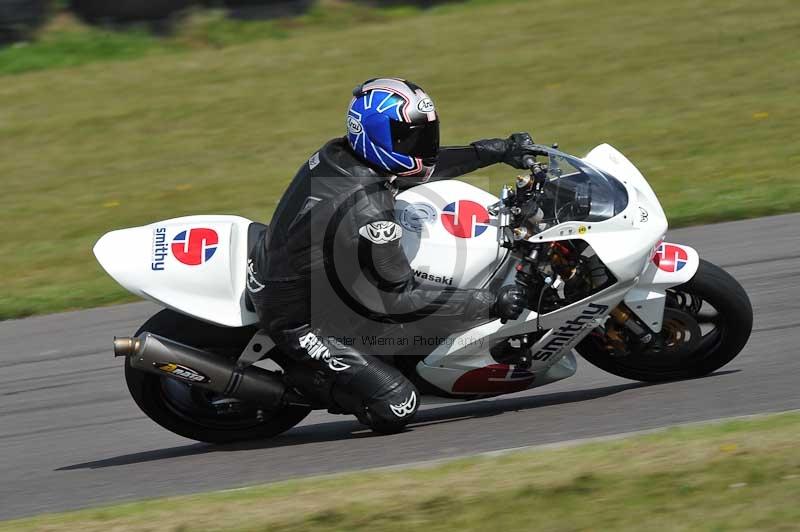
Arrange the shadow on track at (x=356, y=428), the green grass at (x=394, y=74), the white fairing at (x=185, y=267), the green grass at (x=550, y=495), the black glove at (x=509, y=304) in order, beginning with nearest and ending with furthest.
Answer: the green grass at (x=550, y=495)
the black glove at (x=509, y=304)
the white fairing at (x=185, y=267)
the shadow on track at (x=356, y=428)
the green grass at (x=394, y=74)

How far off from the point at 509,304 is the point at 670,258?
32.5 inches

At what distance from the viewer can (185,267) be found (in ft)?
18.1

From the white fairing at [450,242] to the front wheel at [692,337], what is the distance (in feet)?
2.20

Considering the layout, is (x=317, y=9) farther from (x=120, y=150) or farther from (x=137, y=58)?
(x=120, y=150)

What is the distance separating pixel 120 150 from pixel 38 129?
137 cm

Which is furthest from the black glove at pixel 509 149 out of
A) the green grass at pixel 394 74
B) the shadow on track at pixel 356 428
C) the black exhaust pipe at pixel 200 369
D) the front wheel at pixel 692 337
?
the green grass at pixel 394 74

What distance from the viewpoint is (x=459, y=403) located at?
618 cm

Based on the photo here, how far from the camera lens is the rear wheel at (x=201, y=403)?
5637mm

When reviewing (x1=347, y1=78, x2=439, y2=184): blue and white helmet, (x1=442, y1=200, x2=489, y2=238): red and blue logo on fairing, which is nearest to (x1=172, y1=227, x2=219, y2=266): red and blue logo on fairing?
(x1=347, y1=78, x2=439, y2=184): blue and white helmet

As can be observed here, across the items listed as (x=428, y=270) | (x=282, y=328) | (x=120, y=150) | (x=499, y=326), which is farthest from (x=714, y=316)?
(x=120, y=150)

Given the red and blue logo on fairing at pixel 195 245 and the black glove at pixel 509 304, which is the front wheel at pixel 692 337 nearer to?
the black glove at pixel 509 304

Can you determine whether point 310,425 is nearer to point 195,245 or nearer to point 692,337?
point 195,245

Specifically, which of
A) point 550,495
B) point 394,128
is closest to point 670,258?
point 394,128

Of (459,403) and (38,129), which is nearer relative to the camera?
(459,403)
